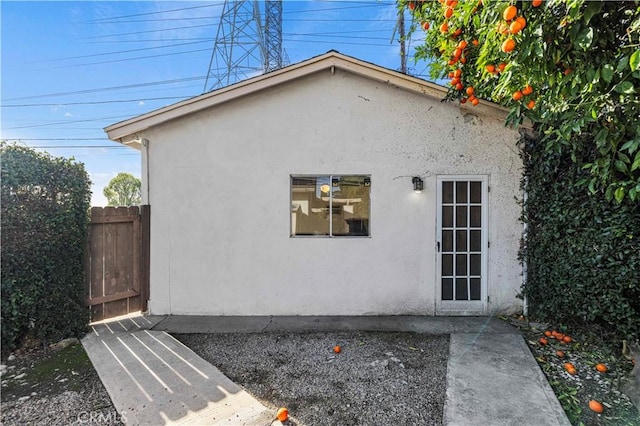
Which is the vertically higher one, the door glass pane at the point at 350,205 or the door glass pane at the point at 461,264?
the door glass pane at the point at 350,205

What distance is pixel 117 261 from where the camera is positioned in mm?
4742

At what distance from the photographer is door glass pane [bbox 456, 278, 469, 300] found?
4957mm

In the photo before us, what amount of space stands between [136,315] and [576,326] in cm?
644

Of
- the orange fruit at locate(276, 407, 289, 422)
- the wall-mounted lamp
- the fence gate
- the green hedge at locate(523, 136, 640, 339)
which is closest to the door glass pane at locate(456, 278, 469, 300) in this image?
the green hedge at locate(523, 136, 640, 339)

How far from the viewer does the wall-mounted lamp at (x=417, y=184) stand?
4.84 m

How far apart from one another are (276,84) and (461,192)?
3.46 meters

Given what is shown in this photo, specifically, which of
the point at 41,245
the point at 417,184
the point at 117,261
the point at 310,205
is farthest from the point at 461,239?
the point at 41,245

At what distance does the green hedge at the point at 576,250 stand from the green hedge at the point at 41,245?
5.99 metres

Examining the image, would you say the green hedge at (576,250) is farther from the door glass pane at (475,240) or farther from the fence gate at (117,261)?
the fence gate at (117,261)

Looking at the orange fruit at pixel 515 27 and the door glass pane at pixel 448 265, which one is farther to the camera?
the door glass pane at pixel 448 265

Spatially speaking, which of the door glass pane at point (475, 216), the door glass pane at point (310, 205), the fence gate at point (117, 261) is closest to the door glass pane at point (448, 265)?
the door glass pane at point (475, 216)

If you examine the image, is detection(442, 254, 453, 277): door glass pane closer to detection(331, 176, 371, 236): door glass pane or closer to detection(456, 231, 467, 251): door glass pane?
detection(456, 231, 467, 251): door glass pane

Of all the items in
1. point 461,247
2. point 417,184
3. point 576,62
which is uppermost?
point 576,62

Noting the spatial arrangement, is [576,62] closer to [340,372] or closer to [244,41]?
[340,372]
